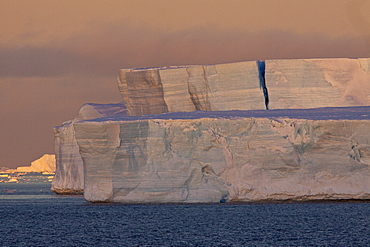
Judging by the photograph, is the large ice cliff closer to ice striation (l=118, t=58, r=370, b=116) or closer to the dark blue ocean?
the dark blue ocean

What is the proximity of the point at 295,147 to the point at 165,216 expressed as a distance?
4075 mm

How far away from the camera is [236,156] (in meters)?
22.2

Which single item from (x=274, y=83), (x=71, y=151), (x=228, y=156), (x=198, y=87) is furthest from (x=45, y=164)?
(x=228, y=156)

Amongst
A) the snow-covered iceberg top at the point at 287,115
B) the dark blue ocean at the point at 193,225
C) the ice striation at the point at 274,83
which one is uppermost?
the ice striation at the point at 274,83

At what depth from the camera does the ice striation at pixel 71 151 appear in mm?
33750

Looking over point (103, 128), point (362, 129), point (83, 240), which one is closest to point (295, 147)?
point (362, 129)

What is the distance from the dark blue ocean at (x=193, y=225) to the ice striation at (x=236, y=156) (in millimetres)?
438

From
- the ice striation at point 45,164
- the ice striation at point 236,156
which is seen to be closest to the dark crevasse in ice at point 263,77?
the ice striation at point 236,156

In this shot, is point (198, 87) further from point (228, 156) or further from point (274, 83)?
point (228, 156)

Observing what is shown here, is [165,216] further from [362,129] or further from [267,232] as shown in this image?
[362,129]

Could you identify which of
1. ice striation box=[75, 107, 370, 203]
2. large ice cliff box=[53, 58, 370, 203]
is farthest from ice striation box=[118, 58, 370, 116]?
ice striation box=[75, 107, 370, 203]

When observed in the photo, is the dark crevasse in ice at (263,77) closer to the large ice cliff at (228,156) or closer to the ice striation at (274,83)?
the ice striation at (274,83)

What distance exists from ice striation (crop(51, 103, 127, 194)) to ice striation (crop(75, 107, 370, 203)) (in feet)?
36.2

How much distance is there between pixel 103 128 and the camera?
74.6 feet
